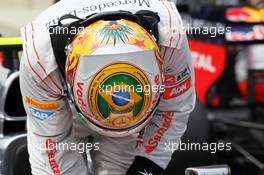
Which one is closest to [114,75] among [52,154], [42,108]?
[42,108]

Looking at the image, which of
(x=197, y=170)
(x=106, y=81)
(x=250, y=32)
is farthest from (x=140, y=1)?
(x=250, y=32)

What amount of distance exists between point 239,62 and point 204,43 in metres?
1.02

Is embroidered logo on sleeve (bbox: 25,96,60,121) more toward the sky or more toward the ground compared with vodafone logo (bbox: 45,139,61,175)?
more toward the sky

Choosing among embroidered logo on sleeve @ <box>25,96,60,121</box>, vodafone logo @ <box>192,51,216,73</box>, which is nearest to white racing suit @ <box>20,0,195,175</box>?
embroidered logo on sleeve @ <box>25,96,60,121</box>

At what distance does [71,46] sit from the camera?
2.19 m

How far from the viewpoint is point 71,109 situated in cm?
248

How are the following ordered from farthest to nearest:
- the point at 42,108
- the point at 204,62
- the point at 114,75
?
1. the point at 204,62
2. the point at 42,108
3. the point at 114,75

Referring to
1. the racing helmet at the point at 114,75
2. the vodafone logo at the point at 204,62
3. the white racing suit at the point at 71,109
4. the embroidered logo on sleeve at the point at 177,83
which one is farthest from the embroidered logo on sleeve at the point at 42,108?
the vodafone logo at the point at 204,62

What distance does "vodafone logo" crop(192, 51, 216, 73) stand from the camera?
463 cm

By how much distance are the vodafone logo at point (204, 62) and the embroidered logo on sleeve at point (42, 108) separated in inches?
94.0

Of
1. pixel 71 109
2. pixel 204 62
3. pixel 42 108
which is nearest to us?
pixel 42 108

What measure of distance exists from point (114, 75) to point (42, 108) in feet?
1.12

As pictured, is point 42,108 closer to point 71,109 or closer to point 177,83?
point 71,109

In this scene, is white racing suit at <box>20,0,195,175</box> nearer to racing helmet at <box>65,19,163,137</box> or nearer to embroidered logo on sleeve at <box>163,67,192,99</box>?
embroidered logo on sleeve at <box>163,67,192,99</box>
